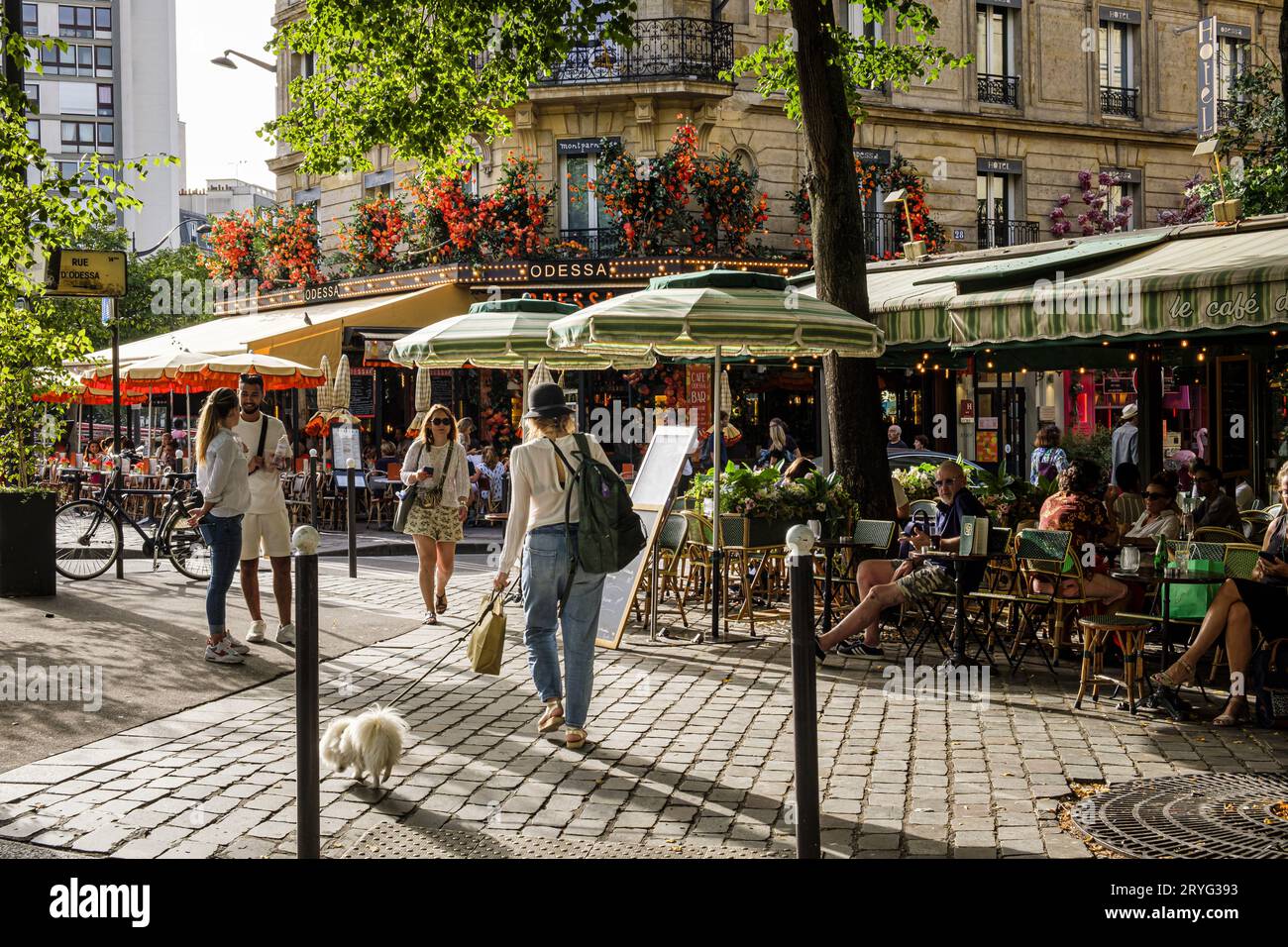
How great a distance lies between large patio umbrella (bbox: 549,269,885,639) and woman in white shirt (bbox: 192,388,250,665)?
97.3 inches

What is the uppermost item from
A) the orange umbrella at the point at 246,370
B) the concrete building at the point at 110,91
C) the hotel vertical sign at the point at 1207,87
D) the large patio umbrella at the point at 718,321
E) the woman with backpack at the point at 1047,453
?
the concrete building at the point at 110,91

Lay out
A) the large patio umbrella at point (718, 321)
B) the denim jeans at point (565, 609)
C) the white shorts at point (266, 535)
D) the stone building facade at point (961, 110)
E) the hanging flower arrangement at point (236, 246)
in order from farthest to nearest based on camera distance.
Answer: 1. the hanging flower arrangement at point (236, 246)
2. the stone building facade at point (961, 110)
3. the white shorts at point (266, 535)
4. the large patio umbrella at point (718, 321)
5. the denim jeans at point (565, 609)

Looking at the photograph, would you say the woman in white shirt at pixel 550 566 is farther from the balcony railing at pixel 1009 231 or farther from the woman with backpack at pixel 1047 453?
the balcony railing at pixel 1009 231

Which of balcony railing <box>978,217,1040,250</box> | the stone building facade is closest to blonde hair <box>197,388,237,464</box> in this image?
the stone building facade

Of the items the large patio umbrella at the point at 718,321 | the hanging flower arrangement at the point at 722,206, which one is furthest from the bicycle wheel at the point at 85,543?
the hanging flower arrangement at the point at 722,206

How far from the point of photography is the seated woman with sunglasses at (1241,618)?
23.2ft

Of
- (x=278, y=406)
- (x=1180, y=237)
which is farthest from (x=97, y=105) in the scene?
(x=1180, y=237)

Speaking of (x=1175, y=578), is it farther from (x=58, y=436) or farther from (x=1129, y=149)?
(x=1129, y=149)

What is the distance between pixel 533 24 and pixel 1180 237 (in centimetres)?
614

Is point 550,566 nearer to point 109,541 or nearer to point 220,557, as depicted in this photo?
point 220,557

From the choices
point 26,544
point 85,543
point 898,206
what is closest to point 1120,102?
point 898,206

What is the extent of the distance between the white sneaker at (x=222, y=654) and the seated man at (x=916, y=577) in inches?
150

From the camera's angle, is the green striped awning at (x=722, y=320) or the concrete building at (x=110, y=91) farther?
the concrete building at (x=110, y=91)

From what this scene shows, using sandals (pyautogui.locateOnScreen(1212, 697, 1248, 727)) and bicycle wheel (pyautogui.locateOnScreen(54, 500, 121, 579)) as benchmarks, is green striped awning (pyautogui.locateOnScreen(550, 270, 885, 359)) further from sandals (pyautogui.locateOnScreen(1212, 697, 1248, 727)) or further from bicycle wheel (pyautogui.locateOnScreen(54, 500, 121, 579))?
bicycle wheel (pyautogui.locateOnScreen(54, 500, 121, 579))
